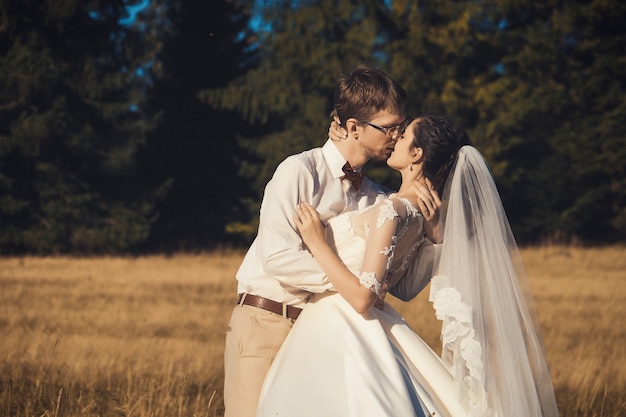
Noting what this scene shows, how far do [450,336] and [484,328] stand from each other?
0.60 feet

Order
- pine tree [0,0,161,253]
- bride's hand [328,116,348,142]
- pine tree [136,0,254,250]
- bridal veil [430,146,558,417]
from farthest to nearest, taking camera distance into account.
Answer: pine tree [136,0,254,250] < pine tree [0,0,161,253] < bride's hand [328,116,348,142] < bridal veil [430,146,558,417]

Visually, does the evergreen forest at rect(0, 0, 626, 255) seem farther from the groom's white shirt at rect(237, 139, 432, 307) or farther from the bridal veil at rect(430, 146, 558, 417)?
the bridal veil at rect(430, 146, 558, 417)

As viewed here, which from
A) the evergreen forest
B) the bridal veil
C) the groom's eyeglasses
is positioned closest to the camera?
the bridal veil

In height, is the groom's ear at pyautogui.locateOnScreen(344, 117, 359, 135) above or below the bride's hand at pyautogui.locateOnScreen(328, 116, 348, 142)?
→ above

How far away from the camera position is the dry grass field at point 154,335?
6270 mm

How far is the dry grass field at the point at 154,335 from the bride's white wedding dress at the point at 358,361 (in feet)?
4.78

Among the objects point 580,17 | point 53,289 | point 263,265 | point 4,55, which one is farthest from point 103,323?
point 580,17

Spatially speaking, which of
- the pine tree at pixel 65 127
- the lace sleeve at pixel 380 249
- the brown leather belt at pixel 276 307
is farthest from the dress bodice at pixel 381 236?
the pine tree at pixel 65 127

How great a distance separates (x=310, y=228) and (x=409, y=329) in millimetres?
679

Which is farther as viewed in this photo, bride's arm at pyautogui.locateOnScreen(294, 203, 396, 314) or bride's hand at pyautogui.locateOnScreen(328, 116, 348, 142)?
bride's hand at pyautogui.locateOnScreen(328, 116, 348, 142)

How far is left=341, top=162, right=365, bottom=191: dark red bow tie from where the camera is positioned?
4.31m

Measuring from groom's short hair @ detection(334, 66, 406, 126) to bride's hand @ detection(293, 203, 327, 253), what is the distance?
60cm

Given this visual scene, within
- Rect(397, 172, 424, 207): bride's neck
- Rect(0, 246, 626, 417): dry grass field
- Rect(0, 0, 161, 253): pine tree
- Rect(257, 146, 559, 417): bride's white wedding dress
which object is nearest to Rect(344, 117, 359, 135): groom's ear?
Rect(397, 172, 424, 207): bride's neck

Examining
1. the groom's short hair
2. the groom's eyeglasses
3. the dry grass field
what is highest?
the groom's short hair
